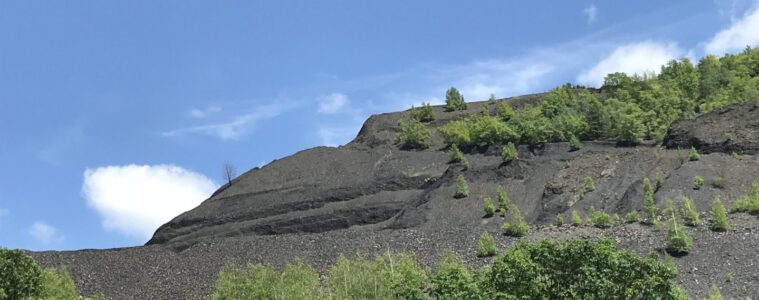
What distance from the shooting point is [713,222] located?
56.2 m

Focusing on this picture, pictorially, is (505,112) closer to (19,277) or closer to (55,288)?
(55,288)

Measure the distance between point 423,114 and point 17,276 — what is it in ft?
238

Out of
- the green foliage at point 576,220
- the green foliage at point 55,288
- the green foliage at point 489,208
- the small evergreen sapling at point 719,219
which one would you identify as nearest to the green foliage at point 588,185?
the green foliage at point 489,208

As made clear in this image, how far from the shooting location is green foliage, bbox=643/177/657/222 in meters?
59.5

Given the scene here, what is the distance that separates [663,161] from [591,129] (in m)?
19.3

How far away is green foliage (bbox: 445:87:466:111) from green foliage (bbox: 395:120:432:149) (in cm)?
1452

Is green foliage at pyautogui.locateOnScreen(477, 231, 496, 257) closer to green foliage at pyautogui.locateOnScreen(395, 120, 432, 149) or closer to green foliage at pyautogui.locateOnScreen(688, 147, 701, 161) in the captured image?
green foliage at pyautogui.locateOnScreen(688, 147, 701, 161)

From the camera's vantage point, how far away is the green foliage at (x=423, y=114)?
111 metres

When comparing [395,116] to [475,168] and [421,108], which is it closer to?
[421,108]

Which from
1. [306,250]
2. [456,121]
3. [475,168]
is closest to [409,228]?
[306,250]

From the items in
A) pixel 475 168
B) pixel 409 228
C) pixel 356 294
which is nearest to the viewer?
pixel 356 294

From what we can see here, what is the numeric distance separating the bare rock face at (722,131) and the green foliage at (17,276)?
49.0 meters

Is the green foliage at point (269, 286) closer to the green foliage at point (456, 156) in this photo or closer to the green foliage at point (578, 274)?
the green foliage at point (578, 274)

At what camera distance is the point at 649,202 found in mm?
60344
